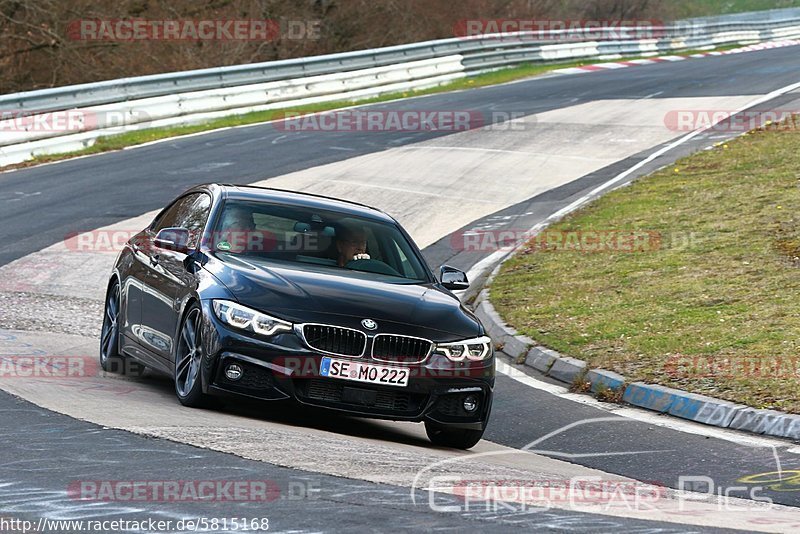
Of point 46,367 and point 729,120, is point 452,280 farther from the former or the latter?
point 729,120

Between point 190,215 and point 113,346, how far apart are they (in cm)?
120

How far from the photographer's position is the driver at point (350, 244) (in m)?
9.28

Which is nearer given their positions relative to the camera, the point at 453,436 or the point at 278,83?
the point at 453,436

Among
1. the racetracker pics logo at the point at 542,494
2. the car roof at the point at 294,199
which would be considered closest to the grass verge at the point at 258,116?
the car roof at the point at 294,199

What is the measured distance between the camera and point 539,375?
11.4m

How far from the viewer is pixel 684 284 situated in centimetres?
1352

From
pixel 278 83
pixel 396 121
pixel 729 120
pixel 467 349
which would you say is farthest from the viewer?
pixel 278 83

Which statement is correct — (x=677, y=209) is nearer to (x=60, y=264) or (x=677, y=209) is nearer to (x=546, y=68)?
(x=60, y=264)

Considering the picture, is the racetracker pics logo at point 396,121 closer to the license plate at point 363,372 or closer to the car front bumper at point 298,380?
the car front bumper at point 298,380

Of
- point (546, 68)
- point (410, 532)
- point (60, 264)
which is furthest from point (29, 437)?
point (546, 68)

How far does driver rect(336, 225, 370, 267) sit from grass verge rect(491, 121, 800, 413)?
261 centimetres

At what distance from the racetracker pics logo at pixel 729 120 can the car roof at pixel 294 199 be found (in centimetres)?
1540

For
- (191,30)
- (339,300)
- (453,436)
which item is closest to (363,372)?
(339,300)

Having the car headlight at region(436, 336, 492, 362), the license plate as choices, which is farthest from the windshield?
the license plate
